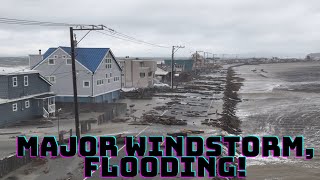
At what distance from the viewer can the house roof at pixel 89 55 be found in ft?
146

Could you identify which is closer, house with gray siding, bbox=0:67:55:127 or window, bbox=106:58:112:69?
house with gray siding, bbox=0:67:55:127

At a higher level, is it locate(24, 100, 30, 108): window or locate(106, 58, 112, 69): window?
locate(106, 58, 112, 69): window

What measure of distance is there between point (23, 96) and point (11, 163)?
55.3 ft

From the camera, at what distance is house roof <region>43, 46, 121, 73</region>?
4441cm

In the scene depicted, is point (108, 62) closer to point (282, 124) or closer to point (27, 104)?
point (27, 104)

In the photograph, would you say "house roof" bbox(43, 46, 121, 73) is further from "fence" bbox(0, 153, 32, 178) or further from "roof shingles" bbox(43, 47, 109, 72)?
"fence" bbox(0, 153, 32, 178)

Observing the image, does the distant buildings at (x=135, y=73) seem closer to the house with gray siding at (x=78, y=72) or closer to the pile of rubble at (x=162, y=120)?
the house with gray siding at (x=78, y=72)

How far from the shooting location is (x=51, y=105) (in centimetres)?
3919

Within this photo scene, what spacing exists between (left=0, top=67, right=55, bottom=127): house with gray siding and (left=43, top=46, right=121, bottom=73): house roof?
19.2 feet

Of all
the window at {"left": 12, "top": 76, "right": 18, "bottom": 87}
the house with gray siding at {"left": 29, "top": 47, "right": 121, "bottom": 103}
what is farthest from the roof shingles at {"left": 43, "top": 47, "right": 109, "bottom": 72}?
the window at {"left": 12, "top": 76, "right": 18, "bottom": 87}

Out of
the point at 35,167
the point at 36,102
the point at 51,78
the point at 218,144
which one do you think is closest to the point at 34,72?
the point at 36,102

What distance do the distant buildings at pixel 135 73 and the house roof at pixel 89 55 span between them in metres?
19.2

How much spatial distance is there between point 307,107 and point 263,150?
25.4m

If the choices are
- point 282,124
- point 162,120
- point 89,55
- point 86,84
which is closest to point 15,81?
point 86,84
